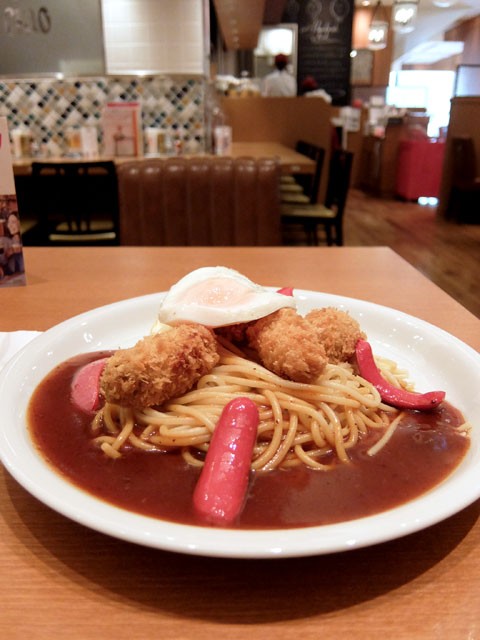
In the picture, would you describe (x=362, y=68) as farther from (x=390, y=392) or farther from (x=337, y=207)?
(x=390, y=392)

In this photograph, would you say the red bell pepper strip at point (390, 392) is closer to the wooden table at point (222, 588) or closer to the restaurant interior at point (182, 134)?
the wooden table at point (222, 588)

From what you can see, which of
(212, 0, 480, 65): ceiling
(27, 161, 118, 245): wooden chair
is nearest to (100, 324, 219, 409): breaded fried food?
(27, 161, 118, 245): wooden chair

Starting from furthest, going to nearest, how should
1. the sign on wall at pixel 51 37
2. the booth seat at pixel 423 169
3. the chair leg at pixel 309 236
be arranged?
the booth seat at pixel 423 169
the chair leg at pixel 309 236
the sign on wall at pixel 51 37

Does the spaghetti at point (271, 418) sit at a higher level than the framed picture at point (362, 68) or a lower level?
lower

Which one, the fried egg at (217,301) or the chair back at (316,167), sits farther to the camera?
the chair back at (316,167)

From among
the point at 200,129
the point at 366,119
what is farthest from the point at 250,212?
the point at 366,119

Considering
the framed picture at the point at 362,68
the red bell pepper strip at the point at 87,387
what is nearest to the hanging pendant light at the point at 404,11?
the framed picture at the point at 362,68


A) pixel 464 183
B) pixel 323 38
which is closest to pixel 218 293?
pixel 464 183
